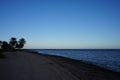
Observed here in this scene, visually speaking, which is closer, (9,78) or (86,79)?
(9,78)

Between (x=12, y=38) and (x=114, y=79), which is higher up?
(x=12, y=38)

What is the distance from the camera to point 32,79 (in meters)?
11.7

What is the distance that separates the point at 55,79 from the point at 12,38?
363 feet

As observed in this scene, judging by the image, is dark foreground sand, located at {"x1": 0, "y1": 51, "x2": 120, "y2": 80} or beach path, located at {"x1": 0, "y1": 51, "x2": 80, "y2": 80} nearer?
beach path, located at {"x1": 0, "y1": 51, "x2": 80, "y2": 80}

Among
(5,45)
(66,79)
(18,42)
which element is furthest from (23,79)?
(18,42)

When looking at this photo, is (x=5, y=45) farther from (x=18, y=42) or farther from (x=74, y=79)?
(x=74, y=79)

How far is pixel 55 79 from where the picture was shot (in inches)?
477

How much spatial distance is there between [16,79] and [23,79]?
529 mm

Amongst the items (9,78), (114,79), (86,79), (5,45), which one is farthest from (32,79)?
(5,45)

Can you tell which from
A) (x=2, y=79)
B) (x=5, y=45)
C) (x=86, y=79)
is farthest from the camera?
(x=5, y=45)

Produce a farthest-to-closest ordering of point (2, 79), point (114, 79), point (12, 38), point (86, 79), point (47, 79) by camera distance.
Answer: point (12, 38) < point (114, 79) < point (86, 79) < point (47, 79) < point (2, 79)

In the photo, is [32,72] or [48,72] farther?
[48,72]

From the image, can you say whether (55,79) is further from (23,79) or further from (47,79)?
(23,79)

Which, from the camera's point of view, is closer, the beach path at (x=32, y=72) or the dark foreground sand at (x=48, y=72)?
the beach path at (x=32, y=72)
